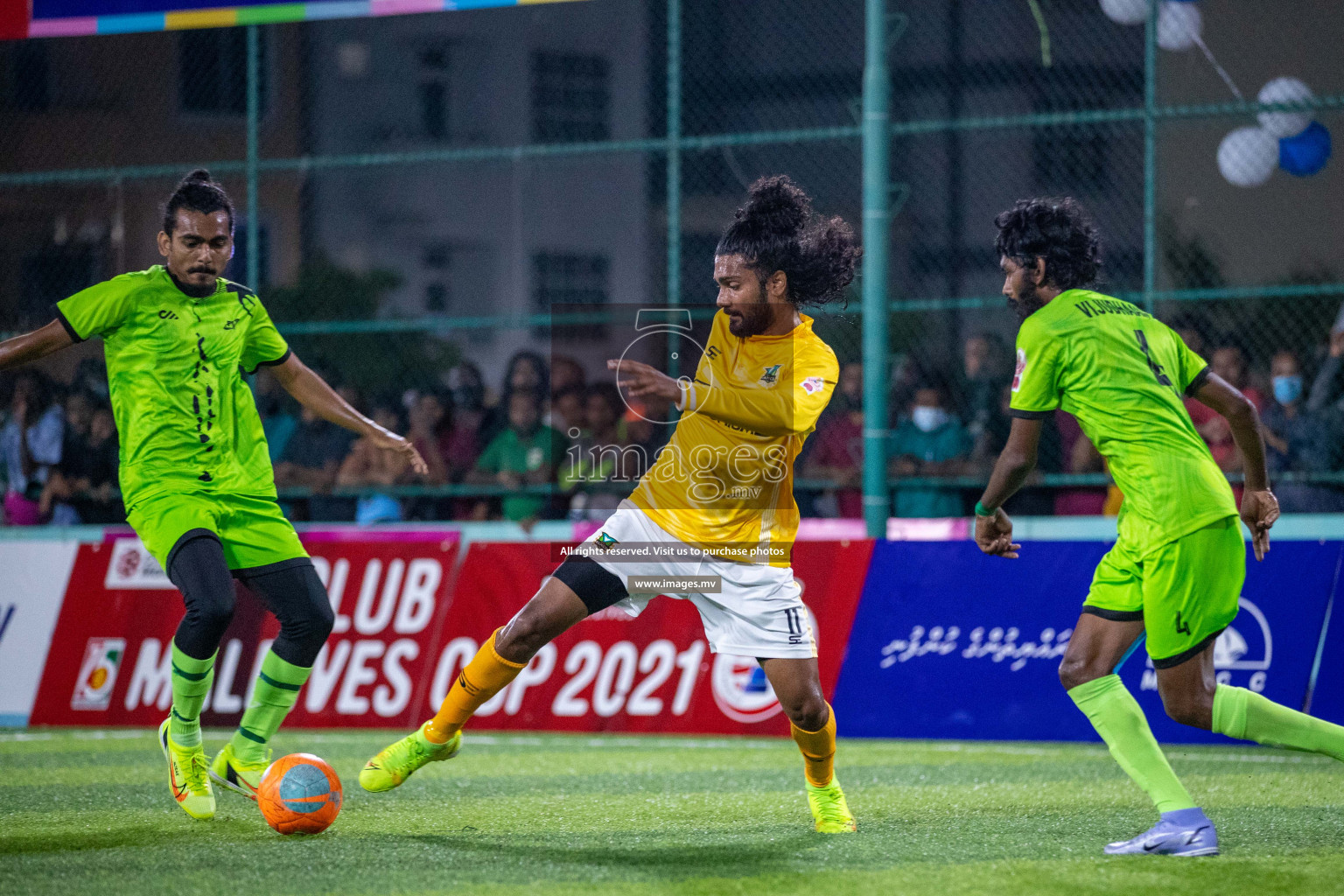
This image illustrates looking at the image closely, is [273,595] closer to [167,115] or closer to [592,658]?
[592,658]

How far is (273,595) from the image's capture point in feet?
21.2

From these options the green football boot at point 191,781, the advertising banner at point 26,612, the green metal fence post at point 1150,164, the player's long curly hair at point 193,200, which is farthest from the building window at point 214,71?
the green football boot at point 191,781

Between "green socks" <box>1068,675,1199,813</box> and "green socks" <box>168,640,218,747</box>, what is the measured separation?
11.1 feet

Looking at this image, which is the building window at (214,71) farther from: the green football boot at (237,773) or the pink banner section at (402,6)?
the green football boot at (237,773)

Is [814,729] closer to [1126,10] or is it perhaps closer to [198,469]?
[198,469]

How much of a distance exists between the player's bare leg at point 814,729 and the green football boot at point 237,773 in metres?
2.15

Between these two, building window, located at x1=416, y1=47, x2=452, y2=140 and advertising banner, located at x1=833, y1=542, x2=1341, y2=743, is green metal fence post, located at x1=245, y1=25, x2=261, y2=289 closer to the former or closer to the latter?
advertising banner, located at x1=833, y1=542, x2=1341, y2=743

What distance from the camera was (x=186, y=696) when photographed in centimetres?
634

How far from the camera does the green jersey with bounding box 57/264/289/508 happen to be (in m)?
6.33

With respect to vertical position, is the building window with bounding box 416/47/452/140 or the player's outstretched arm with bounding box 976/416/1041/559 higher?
the building window with bounding box 416/47/452/140

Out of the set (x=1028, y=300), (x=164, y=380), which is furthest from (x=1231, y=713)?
(x=164, y=380)

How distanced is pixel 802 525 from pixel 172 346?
5.28m

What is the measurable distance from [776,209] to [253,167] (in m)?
7.31

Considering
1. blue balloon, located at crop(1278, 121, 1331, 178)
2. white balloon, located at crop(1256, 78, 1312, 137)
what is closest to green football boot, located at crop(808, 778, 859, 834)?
white balloon, located at crop(1256, 78, 1312, 137)
